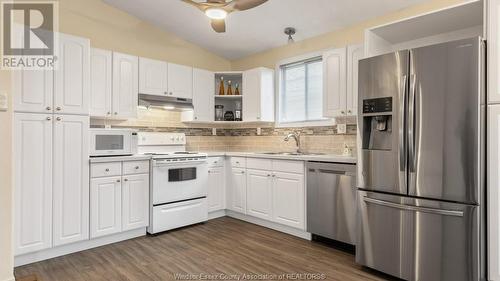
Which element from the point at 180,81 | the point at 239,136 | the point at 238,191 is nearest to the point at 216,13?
the point at 180,81

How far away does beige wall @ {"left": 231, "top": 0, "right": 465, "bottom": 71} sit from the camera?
3148mm

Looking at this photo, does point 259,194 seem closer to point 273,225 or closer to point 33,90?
point 273,225

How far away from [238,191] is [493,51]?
3.14 meters

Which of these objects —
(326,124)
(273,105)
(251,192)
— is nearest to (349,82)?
(326,124)

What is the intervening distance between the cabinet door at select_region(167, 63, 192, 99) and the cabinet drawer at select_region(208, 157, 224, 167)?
973 millimetres

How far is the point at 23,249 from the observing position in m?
2.76

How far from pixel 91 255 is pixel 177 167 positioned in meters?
1.31

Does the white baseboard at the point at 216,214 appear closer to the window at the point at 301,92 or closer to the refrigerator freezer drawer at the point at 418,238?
the window at the point at 301,92

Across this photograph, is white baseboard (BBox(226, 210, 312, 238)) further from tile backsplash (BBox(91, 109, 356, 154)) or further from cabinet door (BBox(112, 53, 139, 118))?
cabinet door (BBox(112, 53, 139, 118))

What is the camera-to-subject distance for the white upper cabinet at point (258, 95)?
4488 mm

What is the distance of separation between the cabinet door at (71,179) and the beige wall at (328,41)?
2.79 m

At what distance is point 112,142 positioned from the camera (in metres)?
3.39

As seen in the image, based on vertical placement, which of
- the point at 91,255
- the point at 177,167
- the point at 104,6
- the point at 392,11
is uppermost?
the point at 104,6

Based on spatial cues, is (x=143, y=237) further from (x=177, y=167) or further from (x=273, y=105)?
(x=273, y=105)
